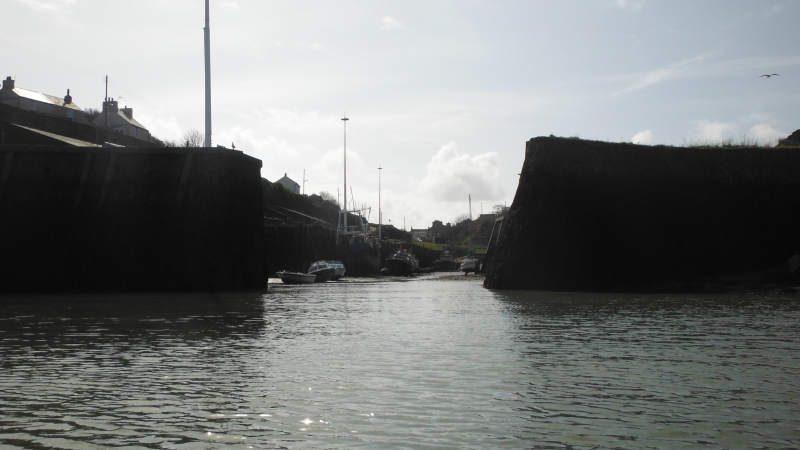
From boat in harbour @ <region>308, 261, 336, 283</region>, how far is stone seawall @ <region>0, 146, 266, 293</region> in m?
23.3

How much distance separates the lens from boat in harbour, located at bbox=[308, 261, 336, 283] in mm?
57381

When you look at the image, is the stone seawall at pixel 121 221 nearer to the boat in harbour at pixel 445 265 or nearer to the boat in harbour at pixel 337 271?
the boat in harbour at pixel 337 271

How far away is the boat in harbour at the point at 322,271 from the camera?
5738 cm

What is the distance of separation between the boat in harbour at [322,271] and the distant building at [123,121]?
117ft

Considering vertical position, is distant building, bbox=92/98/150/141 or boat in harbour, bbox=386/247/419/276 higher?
distant building, bbox=92/98/150/141

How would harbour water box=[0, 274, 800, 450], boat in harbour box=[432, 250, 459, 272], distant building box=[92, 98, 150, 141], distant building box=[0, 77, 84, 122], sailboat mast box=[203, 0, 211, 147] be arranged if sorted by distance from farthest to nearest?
boat in harbour box=[432, 250, 459, 272]
distant building box=[92, 98, 150, 141]
distant building box=[0, 77, 84, 122]
sailboat mast box=[203, 0, 211, 147]
harbour water box=[0, 274, 800, 450]

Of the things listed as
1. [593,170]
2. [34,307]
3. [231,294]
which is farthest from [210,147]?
[593,170]

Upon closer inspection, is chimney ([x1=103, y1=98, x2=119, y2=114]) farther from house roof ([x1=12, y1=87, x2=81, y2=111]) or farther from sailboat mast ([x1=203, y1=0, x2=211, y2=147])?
sailboat mast ([x1=203, y1=0, x2=211, y2=147])

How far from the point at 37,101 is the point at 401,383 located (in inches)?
3079

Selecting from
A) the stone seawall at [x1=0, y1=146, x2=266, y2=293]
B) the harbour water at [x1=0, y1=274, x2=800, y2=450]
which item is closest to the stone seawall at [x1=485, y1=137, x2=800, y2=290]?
the stone seawall at [x1=0, y1=146, x2=266, y2=293]

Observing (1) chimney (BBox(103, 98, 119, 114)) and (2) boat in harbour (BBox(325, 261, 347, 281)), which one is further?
(1) chimney (BBox(103, 98, 119, 114))

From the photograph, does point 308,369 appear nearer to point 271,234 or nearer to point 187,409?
point 187,409

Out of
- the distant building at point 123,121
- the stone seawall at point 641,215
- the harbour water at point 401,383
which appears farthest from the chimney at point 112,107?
the harbour water at point 401,383

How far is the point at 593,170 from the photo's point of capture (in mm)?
35938
